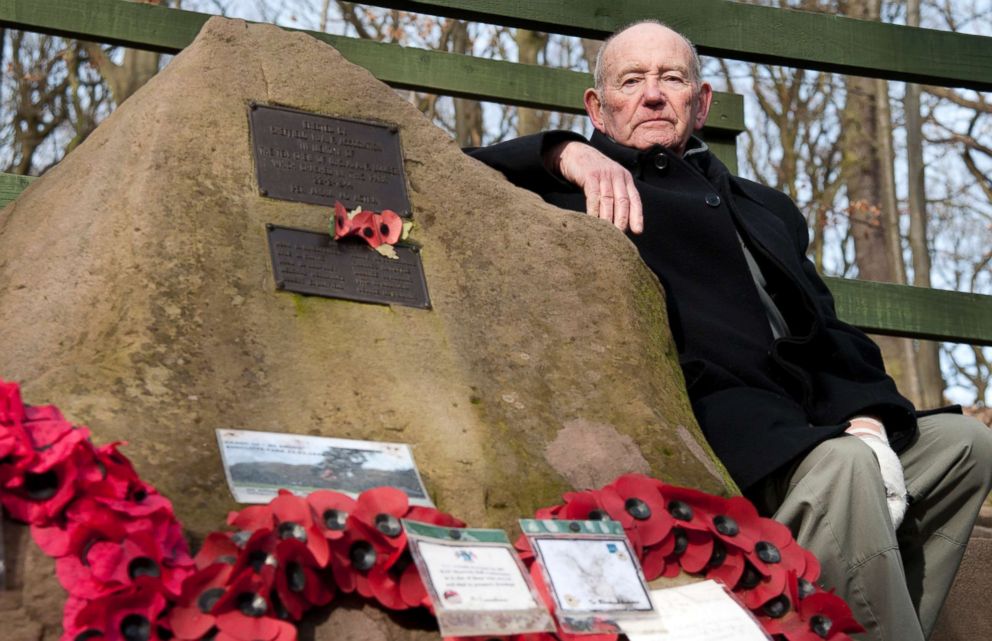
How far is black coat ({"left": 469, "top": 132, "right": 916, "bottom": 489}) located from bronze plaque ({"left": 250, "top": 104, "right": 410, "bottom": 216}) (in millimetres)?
442

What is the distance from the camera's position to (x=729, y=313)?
335 cm

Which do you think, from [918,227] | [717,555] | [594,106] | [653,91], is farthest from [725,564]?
[918,227]

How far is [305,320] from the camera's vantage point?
2736 millimetres

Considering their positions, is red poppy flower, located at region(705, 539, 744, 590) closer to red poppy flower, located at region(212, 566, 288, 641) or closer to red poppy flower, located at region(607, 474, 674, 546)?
red poppy flower, located at region(607, 474, 674, 546)

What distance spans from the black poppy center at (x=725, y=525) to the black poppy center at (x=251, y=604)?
0.89m

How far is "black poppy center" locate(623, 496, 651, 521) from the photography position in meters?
2.46

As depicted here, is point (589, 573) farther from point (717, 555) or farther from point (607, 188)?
point (607, 188)

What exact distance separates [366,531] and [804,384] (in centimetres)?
138

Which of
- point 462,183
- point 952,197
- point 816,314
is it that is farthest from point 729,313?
point 952,197

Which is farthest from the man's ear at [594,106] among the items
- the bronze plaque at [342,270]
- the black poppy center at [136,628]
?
the black poppy center at [136,628]

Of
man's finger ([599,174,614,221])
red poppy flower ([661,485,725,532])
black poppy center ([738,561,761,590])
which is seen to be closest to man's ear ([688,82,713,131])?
man's finger ([599,174,614,221])

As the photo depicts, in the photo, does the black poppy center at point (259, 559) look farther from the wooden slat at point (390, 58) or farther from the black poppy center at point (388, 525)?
the wooden slat at point (390, 58)

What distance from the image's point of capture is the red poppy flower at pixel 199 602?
1.98 meters

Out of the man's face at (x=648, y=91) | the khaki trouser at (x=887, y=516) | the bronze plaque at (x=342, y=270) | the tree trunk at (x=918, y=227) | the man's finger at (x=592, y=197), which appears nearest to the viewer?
the khaki trouser at (x=887, y=516)
